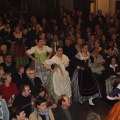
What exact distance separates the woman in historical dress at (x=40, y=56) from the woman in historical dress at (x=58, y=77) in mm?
258

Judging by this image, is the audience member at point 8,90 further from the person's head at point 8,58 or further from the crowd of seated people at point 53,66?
the person's head at point 8,58

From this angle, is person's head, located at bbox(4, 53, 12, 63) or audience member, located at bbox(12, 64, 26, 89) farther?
person's head, located at bbox(4, 53, 12, 63)

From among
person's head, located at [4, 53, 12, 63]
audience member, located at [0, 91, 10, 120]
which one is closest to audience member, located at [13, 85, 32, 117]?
audience member, located at [0, 91, 10, 120]

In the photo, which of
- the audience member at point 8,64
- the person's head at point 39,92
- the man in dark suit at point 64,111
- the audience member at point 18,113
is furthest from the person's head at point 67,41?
the audience member at point 18,113

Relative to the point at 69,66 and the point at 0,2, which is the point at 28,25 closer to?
the point at 69,66

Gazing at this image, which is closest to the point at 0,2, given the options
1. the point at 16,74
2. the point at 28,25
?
the point at 28,25

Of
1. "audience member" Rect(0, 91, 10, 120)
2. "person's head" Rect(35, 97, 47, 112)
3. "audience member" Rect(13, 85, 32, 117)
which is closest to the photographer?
"person's head" Rect(35, 97, 47, 112)

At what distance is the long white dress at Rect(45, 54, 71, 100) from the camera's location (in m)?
7.37

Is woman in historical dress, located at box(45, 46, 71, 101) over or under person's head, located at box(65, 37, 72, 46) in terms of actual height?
under

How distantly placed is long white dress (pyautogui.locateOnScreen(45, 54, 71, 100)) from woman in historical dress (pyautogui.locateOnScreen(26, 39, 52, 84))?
0.90ft

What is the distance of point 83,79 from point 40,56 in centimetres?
98

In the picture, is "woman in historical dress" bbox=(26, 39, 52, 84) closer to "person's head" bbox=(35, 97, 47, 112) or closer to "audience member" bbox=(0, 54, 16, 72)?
"audience member" bbox=(0, 54, 16, 72)

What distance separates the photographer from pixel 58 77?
7383 millimetres

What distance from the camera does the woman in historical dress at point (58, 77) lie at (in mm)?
7371
